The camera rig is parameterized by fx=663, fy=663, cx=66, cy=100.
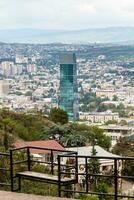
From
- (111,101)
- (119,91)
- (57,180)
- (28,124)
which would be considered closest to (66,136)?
(28,124)

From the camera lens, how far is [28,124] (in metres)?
43.9

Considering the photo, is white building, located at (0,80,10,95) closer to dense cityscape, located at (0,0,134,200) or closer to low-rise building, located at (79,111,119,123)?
dense cityscape, located at (0,0,134,200)

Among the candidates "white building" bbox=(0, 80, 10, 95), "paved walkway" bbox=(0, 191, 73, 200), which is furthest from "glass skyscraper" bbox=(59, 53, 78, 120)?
"paved walkway" bbox=(0, 191, 73, 200)

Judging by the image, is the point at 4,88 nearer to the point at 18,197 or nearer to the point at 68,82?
the point at 68,82

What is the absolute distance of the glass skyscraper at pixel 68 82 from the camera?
13725 centimetres

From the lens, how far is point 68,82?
143 metres

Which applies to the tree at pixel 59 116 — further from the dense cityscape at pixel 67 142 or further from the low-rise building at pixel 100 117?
the low-rise building at pixel 100 117

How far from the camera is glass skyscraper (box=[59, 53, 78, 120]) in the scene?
450 feet

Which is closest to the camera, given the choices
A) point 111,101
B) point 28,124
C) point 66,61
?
point 28,124

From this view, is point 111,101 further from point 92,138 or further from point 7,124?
point 7,124

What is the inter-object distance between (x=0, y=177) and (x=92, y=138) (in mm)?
27869

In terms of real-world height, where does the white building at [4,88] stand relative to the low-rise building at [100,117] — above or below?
above

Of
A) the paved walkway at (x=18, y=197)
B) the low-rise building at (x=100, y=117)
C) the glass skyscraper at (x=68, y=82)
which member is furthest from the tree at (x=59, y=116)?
the low-rise building at (x=100, y=117)

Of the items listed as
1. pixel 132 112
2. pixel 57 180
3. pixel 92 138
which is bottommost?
pixel 132 112
